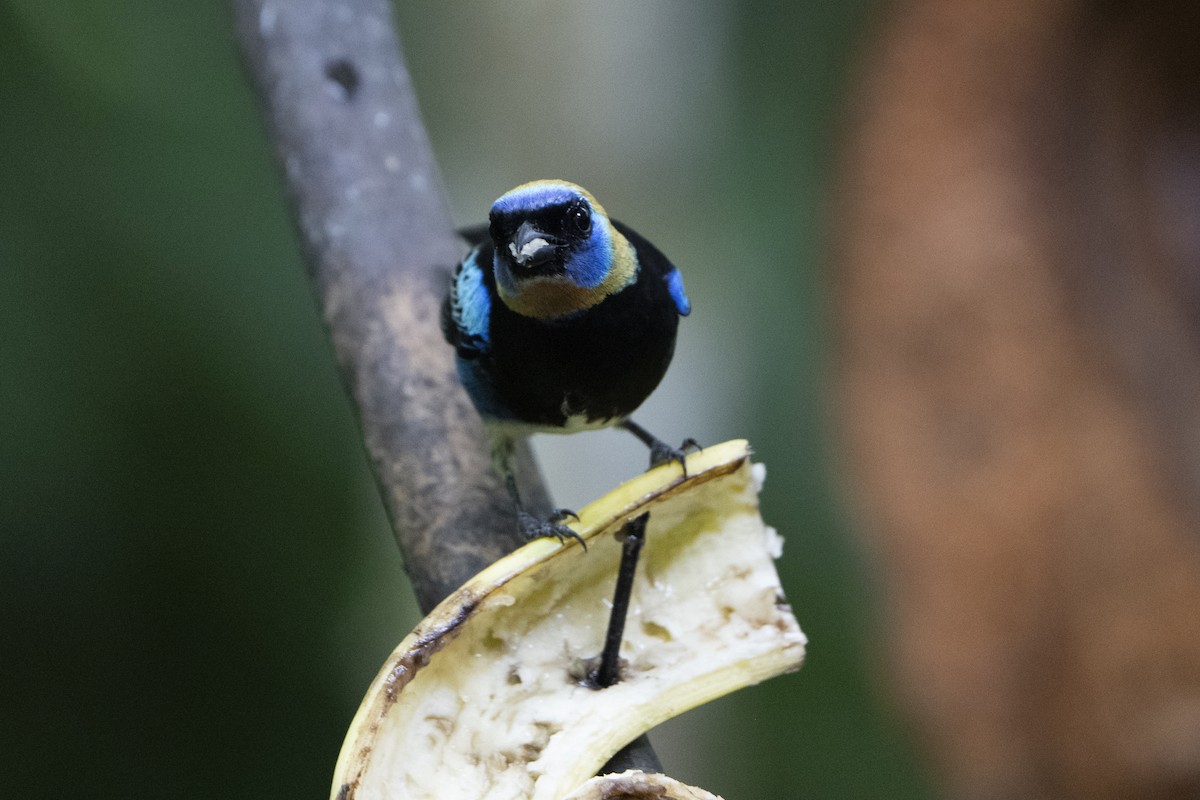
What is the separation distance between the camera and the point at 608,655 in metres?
1.18

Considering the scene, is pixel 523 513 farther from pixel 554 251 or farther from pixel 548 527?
pixel 554 251

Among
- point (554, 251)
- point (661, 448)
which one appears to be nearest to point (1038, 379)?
point (661, 448)

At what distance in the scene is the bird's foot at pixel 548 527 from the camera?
4.07ft

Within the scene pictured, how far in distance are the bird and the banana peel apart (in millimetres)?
81

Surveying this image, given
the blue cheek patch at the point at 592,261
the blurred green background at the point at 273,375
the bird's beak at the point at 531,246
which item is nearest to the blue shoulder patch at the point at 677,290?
the blue cheek patch at the point at 592,261

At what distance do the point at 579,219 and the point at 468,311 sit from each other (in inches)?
10.8

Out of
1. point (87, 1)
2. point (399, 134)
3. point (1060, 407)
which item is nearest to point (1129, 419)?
point (1060, 407)

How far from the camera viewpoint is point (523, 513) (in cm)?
148

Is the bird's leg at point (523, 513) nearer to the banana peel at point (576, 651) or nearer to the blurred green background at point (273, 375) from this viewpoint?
the banana peel at point (576, 651)

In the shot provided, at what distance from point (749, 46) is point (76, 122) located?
180 cm

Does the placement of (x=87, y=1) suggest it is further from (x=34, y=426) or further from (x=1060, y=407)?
(x=1060, y=407)

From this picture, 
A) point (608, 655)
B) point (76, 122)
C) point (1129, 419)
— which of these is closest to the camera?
point (608, 655)

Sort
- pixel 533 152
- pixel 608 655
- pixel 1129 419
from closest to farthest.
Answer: pixel 608 655
pixel 1129 419
pixel 533 152

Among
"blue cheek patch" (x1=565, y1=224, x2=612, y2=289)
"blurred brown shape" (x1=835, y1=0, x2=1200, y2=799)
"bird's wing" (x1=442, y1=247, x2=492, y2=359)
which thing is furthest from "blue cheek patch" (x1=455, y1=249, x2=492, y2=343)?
"blurred brown shape" (x1=835, y1=0, x2=1200, y2=799)
